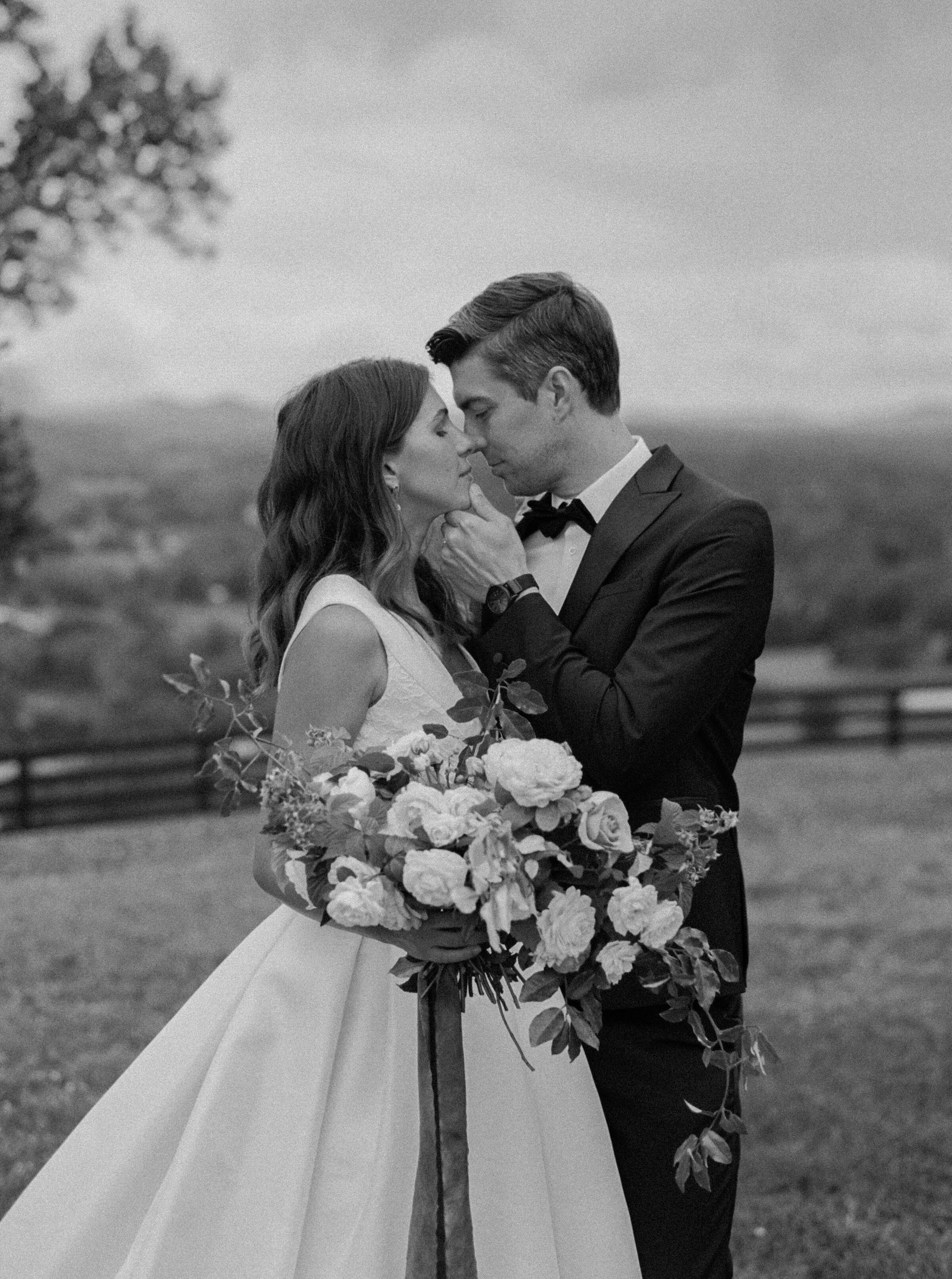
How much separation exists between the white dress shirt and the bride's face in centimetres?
22

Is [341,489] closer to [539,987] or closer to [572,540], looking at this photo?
[572,540]

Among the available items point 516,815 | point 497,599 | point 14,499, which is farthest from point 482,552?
point 14,499

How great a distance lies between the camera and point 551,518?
11.0ft

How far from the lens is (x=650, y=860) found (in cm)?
260

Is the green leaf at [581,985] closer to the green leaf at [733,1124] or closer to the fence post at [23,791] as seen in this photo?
the green leaf at [733,1124]

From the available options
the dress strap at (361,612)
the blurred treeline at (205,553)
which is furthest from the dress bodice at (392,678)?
the blurred treeline at (205,553)

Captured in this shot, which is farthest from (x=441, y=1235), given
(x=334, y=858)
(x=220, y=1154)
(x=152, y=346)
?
(x=152, y=346)

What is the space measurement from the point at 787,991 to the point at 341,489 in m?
6.72

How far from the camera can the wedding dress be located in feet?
9.95

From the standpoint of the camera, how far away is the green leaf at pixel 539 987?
2566 millimetres

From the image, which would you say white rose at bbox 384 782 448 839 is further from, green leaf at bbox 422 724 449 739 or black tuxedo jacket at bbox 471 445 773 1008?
black tuxedo jacket at bbox 471 445 773 1008

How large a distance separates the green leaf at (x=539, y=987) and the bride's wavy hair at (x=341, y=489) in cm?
95

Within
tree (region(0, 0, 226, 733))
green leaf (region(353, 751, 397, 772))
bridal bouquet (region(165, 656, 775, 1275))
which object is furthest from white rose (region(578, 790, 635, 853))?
tree (region(0, 0, 226, 733))

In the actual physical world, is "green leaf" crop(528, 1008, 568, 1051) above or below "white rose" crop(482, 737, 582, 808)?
below
